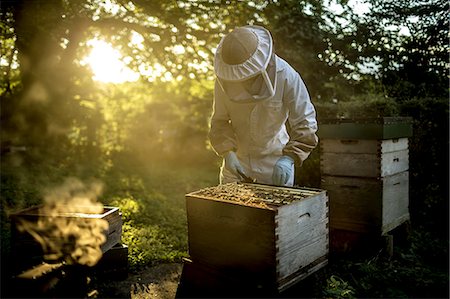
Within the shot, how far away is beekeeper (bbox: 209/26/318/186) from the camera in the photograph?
7.88 ft

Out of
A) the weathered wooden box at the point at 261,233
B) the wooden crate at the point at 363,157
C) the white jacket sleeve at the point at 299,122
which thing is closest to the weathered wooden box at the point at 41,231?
the weathered wooden box at the point at 261,233

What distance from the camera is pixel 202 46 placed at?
644cm

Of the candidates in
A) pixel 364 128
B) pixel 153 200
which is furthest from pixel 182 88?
pixel 364 128

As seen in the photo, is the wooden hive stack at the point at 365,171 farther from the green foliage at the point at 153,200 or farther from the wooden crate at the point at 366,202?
the green foliage at the point at 153,200

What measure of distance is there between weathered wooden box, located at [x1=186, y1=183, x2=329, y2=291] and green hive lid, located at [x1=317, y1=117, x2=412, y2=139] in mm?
1748

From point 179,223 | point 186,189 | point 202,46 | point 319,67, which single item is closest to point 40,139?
point 186,189

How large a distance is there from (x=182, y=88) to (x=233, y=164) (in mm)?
6691

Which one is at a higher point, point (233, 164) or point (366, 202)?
point (233, 164)

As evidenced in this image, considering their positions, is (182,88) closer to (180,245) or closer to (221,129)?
(180,245)

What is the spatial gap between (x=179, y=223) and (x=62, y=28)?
2.71 metres

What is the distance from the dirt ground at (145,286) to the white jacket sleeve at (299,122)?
130 cm

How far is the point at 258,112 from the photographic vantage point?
2820mm

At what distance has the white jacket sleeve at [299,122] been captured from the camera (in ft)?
8.88

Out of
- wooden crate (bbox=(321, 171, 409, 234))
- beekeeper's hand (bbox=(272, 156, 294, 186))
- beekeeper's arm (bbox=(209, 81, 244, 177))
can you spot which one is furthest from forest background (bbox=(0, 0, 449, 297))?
beekeeper's arm (bbox=(209, 81, 244, 177))
